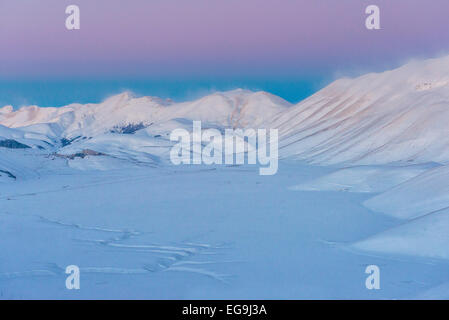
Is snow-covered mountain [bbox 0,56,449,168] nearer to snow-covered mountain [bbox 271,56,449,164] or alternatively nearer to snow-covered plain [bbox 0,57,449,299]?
snow-covered mountain [bbox 271,56,449,164]

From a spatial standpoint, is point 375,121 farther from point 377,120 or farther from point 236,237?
point 236,237

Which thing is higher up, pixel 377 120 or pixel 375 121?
pixel 377 120

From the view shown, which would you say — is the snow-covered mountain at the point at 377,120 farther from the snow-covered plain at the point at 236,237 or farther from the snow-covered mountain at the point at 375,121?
the snow-covered plain at the point at 236,237

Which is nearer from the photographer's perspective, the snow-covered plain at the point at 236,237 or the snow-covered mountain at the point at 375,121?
the snow-covered plain at the point at 236,237

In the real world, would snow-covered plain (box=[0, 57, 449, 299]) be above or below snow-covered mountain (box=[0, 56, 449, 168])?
below

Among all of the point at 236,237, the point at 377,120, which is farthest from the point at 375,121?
the point at 236,237

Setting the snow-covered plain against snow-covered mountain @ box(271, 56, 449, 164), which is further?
snow-covered mountain @ box(271, 56, 449, 164)

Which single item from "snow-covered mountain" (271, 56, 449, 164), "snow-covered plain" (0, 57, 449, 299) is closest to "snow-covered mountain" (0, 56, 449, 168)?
A: "snow-covered mountain" (271, 56, 449, 164)

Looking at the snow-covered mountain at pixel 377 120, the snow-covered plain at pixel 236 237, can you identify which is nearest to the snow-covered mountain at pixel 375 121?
the snow-covered mountain at pixel 377 120

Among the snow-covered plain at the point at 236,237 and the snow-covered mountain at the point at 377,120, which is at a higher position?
the snow-covered mountain at the point at 377,120

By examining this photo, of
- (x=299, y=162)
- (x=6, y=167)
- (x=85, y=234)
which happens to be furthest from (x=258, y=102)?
(x=85, y=234)

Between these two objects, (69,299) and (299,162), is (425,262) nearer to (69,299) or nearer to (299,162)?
(69,299)
